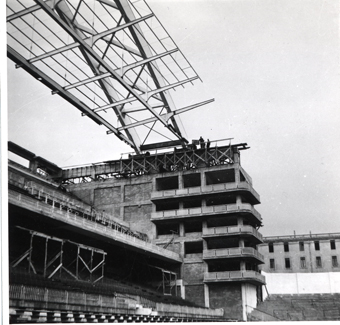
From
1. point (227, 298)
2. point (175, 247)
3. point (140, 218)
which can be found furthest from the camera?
point (140, 218)

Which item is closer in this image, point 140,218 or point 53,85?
point 53,85

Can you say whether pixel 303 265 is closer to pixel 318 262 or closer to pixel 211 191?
pixel 318 262

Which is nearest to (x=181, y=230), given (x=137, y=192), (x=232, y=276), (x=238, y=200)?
(x=238, y=200)

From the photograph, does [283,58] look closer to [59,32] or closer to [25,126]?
[25,126]

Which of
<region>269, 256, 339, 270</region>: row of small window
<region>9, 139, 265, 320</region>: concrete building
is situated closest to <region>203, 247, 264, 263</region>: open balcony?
<region>9, 139, 265, 320</region>: concrete building

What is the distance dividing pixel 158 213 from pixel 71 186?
48.0ft

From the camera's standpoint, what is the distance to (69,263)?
1601 inches

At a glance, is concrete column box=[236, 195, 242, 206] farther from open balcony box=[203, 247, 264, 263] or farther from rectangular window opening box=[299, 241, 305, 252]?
rectangular window opening box=[299, 241, 305, 252]

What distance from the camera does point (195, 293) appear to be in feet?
177

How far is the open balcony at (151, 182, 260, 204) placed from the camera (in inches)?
2147

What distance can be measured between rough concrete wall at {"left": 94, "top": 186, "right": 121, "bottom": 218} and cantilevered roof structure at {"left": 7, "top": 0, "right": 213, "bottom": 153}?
299 inches

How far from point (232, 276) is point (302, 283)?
20588mm

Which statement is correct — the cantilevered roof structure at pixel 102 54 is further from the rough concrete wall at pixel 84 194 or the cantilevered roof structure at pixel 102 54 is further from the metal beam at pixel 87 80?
the rough concrete wall at pixel 84 194

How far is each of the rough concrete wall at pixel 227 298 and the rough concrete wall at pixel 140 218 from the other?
10.6 metres
